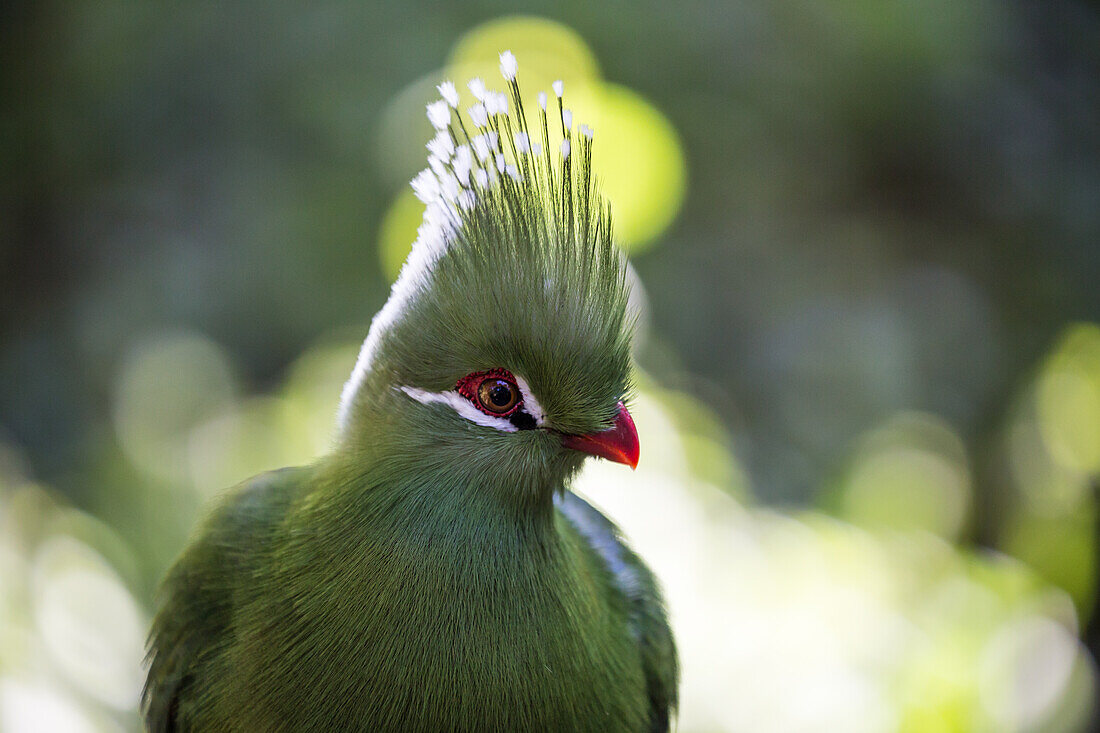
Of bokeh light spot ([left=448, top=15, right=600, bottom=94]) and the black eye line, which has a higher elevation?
bokeh light spot ([left=448, top=15, right=600, bottom=94])

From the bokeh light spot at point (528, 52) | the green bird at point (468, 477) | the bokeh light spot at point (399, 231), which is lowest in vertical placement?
the green bird at point (468, 477)

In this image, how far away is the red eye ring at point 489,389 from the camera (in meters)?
1.27

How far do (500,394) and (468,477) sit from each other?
0.12m

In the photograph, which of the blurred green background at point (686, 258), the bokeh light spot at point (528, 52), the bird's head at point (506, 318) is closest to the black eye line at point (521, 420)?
the bird's head at point (506, 318)

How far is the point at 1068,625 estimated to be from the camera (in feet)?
9.01

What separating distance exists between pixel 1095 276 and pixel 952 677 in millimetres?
1514

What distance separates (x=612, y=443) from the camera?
1.29m

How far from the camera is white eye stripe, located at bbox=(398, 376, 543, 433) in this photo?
4.17 feet

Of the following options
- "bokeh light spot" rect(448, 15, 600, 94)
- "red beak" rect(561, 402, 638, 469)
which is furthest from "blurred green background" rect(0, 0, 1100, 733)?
"red beak" rect(561, 402, 638, 469)

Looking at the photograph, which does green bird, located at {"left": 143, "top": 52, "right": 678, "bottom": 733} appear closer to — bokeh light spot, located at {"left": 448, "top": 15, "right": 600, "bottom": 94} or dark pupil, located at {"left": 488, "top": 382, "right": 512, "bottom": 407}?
dark pupil, located at {"left": 488, "top": 382, "right": 512, "bottom": 407}

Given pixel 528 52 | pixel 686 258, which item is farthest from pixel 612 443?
pixel 686 258

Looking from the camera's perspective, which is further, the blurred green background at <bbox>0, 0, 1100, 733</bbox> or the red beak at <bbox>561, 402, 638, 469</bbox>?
the blurred green background at <bbox>0, 0, 1100, 733</bbox>

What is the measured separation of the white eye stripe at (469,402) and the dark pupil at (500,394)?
0.05 feet

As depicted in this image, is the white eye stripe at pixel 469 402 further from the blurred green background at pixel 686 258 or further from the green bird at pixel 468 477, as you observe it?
the blurred green background at pixel 686 258
